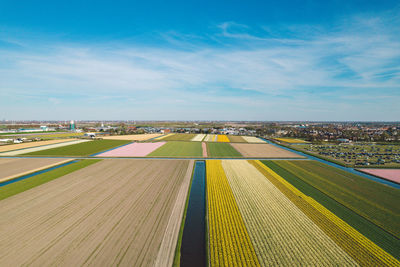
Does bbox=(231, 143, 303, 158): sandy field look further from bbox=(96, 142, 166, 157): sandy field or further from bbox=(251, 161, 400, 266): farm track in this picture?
bbox=(96, 142, 166, 157): sandy field

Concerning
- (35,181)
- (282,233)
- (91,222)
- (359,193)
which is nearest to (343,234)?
(282,233)

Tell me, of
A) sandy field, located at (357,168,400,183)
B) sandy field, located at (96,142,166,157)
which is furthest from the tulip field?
sandy field, located at (96,142,166,157)

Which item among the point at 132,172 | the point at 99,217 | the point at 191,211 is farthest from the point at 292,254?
the point at 132,172

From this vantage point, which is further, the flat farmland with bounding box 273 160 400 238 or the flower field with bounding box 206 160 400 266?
the flat farmland with bounding box 273 160 400 238

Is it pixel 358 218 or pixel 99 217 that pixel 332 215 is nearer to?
pixel 358 218

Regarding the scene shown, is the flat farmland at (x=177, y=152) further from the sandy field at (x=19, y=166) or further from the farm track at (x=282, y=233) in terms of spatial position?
the farm track at (x=282, y=233)

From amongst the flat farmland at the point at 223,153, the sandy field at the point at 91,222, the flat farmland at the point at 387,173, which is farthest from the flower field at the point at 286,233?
the flat farmland at the point at 223,153
